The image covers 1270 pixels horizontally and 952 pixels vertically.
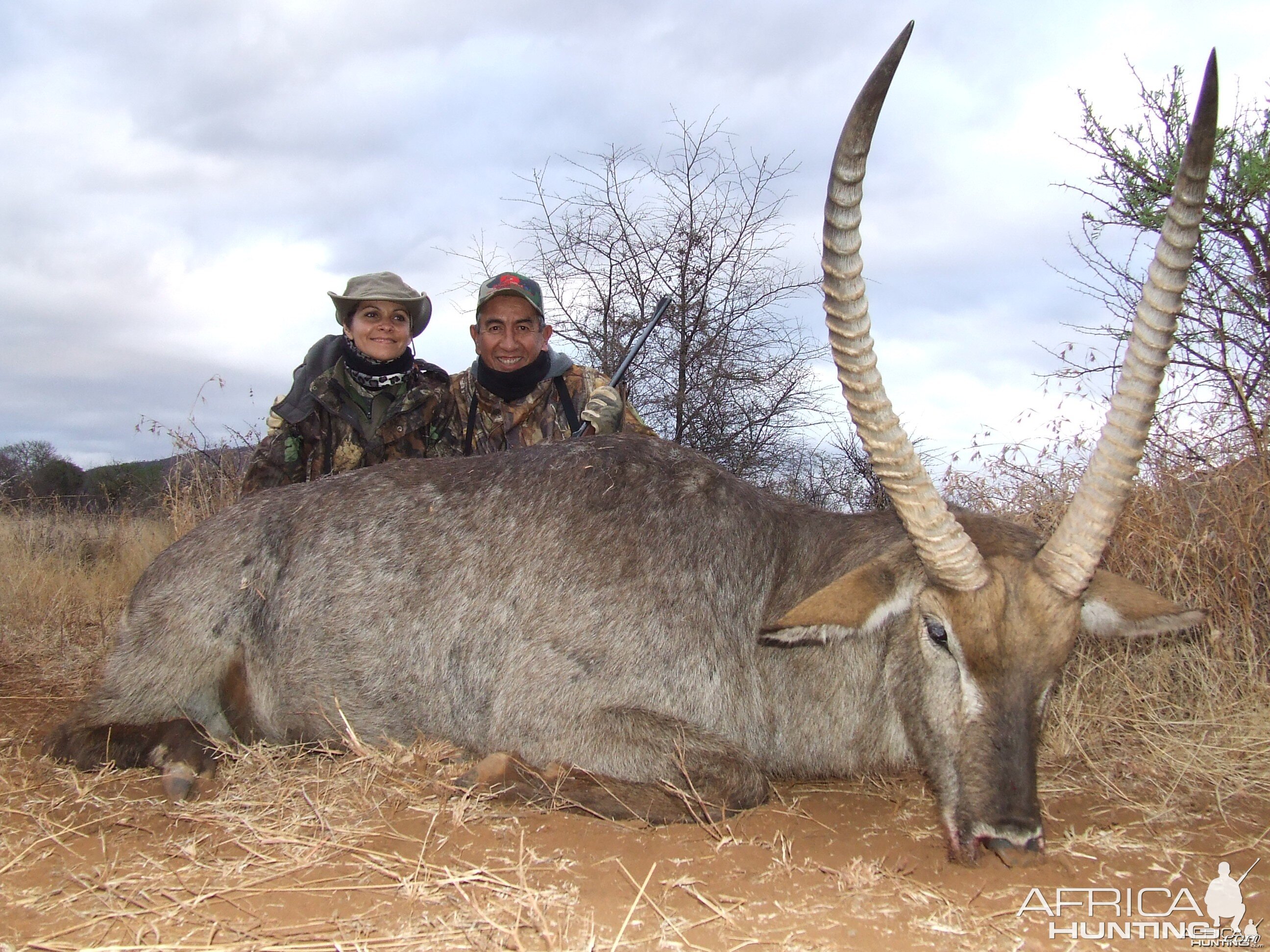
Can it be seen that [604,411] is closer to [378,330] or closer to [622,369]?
[622,369]

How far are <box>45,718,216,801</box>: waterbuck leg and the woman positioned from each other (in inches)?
105

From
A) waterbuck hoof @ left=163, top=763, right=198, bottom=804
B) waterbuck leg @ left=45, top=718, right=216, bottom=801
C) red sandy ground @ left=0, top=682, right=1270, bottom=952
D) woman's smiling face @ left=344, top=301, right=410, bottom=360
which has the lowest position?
red sandy ground @ left=0, top=682, right=1270, bottom=952

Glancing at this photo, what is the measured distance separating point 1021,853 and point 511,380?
504 cm

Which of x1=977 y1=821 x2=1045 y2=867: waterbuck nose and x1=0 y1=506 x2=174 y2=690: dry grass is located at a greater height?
x1=0 y1=506 x2=174 y2=690: dry grass

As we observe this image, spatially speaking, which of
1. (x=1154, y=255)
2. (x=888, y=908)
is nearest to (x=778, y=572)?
(x=888, y=908)

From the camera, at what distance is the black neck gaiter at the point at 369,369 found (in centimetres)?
671

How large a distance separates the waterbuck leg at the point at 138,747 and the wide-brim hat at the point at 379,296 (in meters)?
3.61

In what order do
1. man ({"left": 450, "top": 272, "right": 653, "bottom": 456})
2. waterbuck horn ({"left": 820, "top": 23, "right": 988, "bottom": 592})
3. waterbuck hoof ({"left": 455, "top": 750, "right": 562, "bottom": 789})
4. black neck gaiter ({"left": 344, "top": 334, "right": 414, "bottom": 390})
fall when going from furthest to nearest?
man ({"left": 450, "top": 272, "right": 653, "bottom": 456}) < black neck gaiter ({"left": 344, "top": 334, "right": 414, "bottom": 390}) < waterbuck hoof ({"left": 455, "top": 750, "right": 562, "bottom": 789}) < waterbuck horn ({"left": 820, "top": 23, "right": 988, "bottom": 592})

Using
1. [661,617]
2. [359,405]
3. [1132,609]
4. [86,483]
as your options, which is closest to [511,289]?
[359,405]

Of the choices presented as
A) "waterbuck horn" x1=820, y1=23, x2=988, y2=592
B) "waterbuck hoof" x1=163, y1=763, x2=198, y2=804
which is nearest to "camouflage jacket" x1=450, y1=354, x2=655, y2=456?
"waterbuck hoof" x1=163, y1=763, x2=198, y2=804

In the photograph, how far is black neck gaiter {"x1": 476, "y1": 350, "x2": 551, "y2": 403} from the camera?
691cm

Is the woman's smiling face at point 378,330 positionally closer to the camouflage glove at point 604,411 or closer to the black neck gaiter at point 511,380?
the black neck gaiter at point 511,380

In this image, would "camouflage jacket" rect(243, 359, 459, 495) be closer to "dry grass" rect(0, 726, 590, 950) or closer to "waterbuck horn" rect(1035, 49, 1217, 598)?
"dry grass" rect(0, 726, 590, 950)

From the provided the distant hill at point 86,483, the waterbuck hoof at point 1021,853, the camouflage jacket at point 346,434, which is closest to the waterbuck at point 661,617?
the waterbuck hoof at point 1021,853
